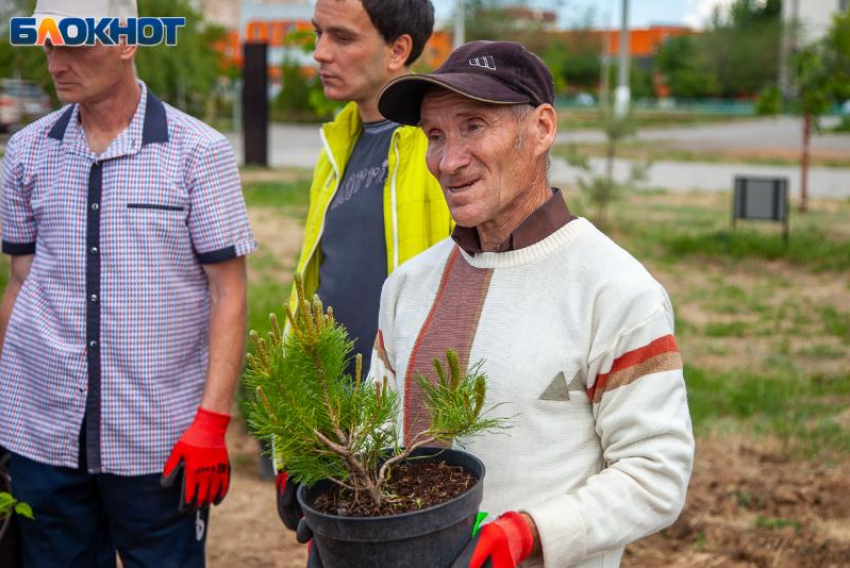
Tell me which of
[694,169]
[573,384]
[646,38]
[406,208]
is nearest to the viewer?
[573,384]

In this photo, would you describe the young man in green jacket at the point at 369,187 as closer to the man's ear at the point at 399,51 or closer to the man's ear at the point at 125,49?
the man's ear at the point at 399,51

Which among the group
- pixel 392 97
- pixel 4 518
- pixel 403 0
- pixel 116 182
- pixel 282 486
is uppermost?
pixel 403 0

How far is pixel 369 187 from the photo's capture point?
8.71ft

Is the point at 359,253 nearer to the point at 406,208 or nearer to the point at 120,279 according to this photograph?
the point at 406,208

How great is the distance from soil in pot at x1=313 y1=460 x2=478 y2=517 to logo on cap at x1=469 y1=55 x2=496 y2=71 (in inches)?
25.8

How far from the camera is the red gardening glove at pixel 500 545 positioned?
1.51 meters

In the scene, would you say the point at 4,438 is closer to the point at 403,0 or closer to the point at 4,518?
the point at 4,518

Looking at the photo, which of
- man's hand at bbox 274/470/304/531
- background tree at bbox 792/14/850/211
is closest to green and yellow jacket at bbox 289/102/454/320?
man's hand at bbox 274/470/304/531

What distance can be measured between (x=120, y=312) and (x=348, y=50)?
0.86m

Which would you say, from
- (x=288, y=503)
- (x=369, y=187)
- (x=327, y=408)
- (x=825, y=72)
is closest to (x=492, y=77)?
(x=327, y=408)

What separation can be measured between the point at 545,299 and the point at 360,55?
1.12m

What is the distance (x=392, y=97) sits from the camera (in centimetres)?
189

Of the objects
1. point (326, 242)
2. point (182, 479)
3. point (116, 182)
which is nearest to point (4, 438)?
point (182, 479)

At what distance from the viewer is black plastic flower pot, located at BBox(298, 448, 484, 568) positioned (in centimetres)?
146
